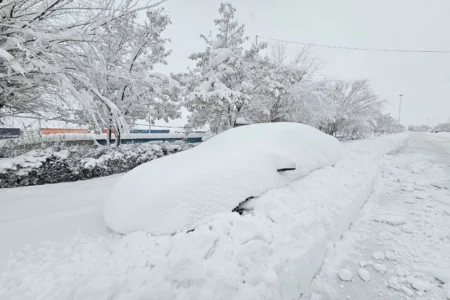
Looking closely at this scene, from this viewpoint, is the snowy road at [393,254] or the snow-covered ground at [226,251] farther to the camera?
the snowy road at [393,254]

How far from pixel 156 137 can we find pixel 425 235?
15469mm

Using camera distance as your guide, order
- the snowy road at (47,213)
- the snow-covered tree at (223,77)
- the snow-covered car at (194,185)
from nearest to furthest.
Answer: the snow-covered car at (194,185) < the snowy road at (47,213) < the snow-covered tree at (223,77)

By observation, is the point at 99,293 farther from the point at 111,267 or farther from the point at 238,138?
the point at 238,138

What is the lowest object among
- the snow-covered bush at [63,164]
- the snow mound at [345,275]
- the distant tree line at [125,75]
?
the snow mound at [345,275]

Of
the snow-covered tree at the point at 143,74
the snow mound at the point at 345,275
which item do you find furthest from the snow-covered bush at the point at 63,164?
the snow mound at the point at 345,275

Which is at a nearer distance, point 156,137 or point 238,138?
point 238,138

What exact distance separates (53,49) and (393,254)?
613cm

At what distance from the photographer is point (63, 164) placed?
5066mm

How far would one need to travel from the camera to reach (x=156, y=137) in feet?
53.5

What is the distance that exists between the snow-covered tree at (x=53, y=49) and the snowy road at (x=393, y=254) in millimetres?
4381

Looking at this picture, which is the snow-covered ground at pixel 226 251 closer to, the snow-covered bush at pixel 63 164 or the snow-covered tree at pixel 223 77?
the snow-covered bush at pixel 63 164

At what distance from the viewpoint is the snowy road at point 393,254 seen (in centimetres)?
216

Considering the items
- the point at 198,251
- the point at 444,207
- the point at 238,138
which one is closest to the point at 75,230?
the point at 198,251

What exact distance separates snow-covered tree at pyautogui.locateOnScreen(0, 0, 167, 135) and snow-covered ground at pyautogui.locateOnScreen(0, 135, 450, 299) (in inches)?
79.2
